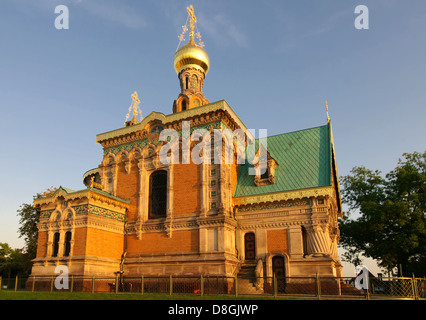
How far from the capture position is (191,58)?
92.9 ft

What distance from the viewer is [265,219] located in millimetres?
20672

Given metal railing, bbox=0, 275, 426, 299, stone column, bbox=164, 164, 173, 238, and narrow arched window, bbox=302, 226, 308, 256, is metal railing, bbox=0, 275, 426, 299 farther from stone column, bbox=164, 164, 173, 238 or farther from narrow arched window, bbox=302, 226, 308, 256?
stone column, bbox=164, 164, 173, 238

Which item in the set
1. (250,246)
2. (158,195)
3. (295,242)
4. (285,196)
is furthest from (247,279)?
(158,195)

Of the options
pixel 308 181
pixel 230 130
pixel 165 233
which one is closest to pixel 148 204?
pixel 165 233

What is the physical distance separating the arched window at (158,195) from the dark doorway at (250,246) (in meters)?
5.03

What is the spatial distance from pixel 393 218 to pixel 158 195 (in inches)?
594

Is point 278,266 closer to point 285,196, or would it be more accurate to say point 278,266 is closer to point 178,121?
point 285,196

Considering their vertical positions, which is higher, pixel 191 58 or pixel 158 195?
pixel 191 58

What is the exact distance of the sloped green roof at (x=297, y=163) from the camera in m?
20.8

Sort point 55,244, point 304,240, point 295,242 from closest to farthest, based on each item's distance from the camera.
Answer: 1. point 295,242
2. point 304,240
3. point 55,244

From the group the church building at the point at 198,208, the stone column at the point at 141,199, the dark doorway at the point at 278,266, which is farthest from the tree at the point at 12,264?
the dark doorway at the point at 278,266

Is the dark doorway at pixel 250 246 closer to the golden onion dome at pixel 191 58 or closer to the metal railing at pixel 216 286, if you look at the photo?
the metal railing at pixel 216 286
